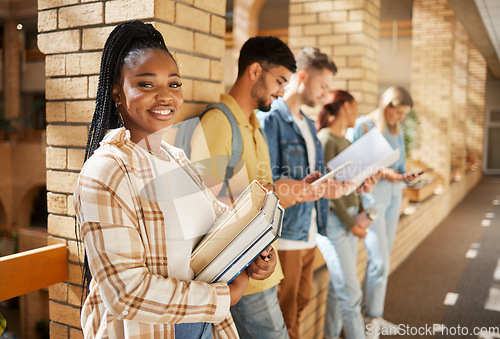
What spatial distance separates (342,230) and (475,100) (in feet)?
40.8

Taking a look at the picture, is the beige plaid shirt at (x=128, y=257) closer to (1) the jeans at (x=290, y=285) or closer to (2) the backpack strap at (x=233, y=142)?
(2) the backpack strap at (x=233, y=142)

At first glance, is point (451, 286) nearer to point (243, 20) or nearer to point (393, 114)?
point (393, 114)

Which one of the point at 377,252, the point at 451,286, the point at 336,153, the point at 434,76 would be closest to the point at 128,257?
the point at 336,153

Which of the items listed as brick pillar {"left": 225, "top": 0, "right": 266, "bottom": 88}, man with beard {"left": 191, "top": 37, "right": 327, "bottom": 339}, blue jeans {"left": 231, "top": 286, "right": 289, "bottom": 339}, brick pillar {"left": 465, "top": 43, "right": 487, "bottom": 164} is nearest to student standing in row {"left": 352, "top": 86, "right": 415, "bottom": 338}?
man with beard {"left": 191, "top": 37, "right": 327, "bottom": 339}

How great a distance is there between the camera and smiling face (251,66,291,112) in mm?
1784

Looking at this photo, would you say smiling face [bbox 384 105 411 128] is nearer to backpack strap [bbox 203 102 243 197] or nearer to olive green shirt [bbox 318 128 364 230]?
olive green shirt [bbox 318 128 364 230]

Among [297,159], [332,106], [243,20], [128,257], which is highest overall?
[243,20]

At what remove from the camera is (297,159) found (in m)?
2.16

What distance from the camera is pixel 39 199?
16.4m

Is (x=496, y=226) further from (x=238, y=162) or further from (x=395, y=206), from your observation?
(x=238, y=162)

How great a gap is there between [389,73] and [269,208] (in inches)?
523

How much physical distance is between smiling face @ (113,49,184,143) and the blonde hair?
256cm

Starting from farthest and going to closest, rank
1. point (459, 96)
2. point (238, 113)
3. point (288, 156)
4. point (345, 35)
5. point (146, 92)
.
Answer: point (459, 96) < point (345, 35) < point (288, 156) < point (238, 113) < point (146, 92)

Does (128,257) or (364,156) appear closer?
(128,257)
